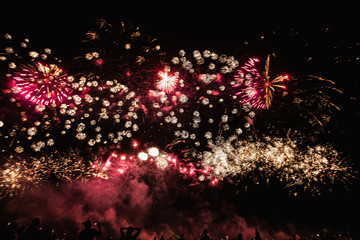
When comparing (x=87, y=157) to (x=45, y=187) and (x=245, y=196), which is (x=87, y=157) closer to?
(x=45, y=187)

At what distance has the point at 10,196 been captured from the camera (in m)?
10.6

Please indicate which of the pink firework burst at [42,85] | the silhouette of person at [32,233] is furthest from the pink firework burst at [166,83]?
the silhouette of person at [32,233]

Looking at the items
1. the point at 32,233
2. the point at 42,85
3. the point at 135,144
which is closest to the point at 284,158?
the point at 135,144

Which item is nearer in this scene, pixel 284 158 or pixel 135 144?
pixel 284 158

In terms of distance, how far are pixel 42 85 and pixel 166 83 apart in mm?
4957

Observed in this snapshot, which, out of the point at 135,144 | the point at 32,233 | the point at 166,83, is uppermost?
the point at 166,83

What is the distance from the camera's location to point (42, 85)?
6812mm

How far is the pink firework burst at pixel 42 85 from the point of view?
6465mm

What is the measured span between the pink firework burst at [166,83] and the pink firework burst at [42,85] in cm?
384

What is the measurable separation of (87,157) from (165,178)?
5747 mm

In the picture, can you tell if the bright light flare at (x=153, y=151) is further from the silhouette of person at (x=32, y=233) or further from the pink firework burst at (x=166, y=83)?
the silhouette of person at (x=32, y=233)

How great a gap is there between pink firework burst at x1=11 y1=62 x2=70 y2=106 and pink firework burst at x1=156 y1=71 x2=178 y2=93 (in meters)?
3.84

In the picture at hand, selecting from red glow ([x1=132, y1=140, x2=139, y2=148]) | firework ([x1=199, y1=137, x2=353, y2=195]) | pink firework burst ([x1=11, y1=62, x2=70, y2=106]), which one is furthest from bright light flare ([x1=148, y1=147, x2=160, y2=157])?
pink firework burst ([x1=11, y1=62, x2=70, y2=106])

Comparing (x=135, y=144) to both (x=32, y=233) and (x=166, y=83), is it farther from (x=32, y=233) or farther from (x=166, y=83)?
(x=32, y=233)
